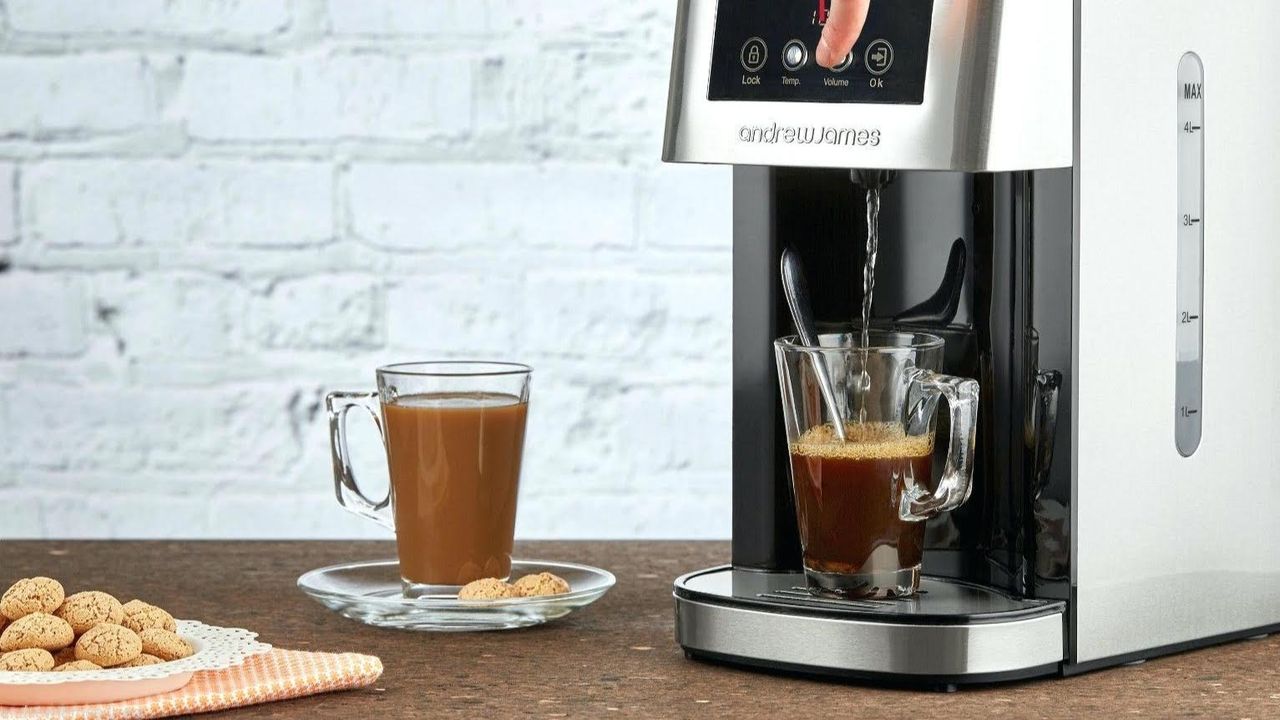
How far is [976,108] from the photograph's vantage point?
0.75m

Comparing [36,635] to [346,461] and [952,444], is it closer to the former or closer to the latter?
[346,461]

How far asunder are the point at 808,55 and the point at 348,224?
0.90 m

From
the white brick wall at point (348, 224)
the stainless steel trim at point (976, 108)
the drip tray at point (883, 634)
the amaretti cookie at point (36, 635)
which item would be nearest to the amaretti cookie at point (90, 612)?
the amaretti cookie at point (36, 635)

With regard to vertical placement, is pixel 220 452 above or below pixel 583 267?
below

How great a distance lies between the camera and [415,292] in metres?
1.62

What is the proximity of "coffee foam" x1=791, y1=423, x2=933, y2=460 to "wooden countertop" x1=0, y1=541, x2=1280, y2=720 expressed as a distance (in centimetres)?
10

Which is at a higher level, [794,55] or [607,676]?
[794,55]

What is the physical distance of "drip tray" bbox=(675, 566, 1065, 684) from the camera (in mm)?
772

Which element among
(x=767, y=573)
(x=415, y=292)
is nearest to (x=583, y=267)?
(x=415, y=292)

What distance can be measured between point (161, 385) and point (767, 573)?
2.96 ft

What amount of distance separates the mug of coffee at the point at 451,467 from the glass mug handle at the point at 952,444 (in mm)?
239

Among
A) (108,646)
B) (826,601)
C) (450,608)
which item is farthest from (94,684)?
(826,601)

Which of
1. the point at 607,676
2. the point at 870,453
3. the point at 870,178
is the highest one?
the point at 870,178

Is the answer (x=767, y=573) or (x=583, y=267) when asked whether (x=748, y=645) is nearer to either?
(x=767, y=573)
